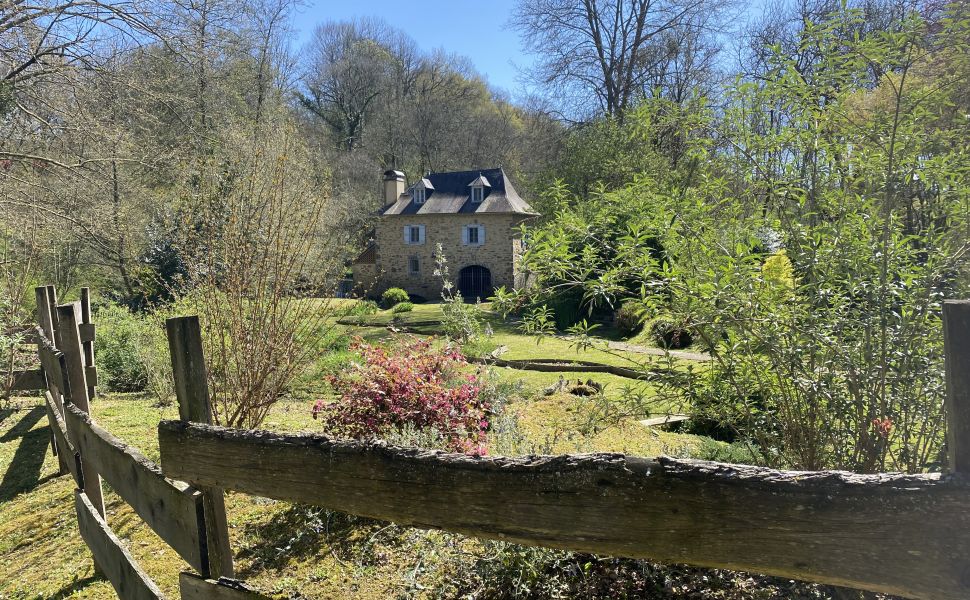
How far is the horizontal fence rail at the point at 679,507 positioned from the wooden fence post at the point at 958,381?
1.8 inches

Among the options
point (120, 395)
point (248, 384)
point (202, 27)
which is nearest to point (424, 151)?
point (202, 27)

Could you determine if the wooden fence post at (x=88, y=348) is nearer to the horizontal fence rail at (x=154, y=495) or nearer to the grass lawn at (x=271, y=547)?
the grass lawn at (x=271, y=547)

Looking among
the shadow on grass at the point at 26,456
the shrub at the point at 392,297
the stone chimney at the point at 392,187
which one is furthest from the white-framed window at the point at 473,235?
the shadow on grass at the point at 26,456

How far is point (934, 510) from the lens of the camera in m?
0.99

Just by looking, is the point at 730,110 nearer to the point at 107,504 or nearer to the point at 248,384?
the point at 248,384

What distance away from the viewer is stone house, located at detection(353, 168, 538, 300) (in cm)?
2922

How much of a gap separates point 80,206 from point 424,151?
30.4 metres

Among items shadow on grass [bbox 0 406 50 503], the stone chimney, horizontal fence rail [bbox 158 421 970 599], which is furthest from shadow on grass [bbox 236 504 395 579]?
the stone chimney

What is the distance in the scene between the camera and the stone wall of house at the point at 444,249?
95.8 feet

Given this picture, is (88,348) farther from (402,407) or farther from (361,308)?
(361,308)

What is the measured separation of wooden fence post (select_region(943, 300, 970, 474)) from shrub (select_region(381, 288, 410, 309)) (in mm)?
26858

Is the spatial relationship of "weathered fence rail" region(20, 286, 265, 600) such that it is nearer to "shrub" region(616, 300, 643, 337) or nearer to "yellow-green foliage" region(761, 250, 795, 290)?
"yellow-green foliage" region(761, 250, 795, 290)

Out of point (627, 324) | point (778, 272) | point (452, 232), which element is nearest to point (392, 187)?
point (452, 232)

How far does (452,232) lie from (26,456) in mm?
24942
